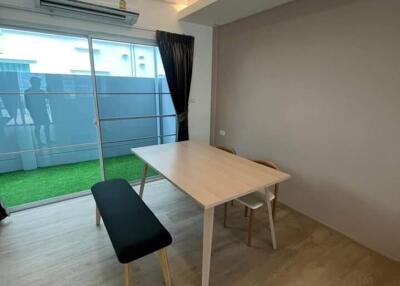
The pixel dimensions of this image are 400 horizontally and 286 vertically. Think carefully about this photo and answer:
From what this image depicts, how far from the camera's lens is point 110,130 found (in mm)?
3299

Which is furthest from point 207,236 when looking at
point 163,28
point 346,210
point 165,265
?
point 163,28

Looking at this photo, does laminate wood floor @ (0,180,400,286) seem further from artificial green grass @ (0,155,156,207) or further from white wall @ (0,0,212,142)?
white wall @ (0,0,212,142)

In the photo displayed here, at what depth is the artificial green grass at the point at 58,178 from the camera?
2.87m

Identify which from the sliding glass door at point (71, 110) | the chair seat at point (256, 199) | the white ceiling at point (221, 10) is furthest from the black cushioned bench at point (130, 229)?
the white ceiling at point (221, 10)

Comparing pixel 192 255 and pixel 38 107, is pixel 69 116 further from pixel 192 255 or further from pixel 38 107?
pixel 192 255

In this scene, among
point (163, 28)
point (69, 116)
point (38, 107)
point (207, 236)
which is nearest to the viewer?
point (207, 236)

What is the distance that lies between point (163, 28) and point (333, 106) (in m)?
2.27

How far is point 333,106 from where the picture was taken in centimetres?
214

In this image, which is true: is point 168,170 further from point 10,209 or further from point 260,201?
point 10,209

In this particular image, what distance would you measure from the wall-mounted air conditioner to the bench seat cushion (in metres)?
1.84

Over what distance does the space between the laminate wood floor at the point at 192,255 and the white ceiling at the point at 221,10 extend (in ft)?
7.64

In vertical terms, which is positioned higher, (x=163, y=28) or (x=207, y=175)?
(x=163, y=28)

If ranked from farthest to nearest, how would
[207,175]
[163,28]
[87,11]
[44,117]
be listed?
[44,117], [163,28], [87,11], [207,175]

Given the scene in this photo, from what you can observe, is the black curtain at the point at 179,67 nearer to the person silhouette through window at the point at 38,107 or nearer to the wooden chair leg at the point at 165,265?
the person silhouette through window at the point at 38,107
